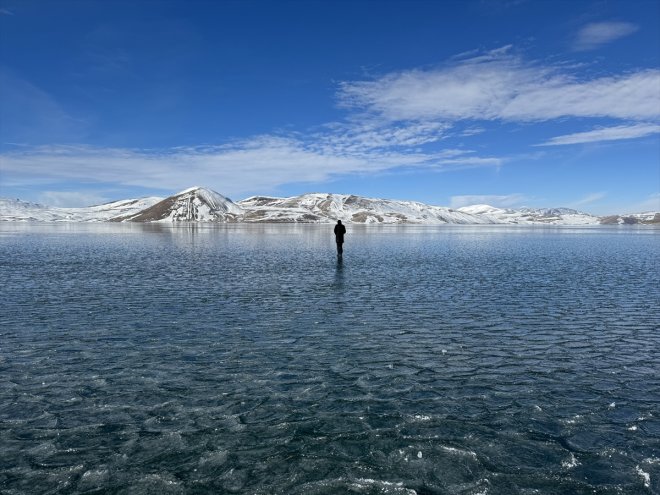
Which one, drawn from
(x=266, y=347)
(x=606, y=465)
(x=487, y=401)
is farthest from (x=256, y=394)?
(x=606, y=465)

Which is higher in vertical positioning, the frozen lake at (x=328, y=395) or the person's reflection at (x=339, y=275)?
the person's reflection at (x=339, y=275)

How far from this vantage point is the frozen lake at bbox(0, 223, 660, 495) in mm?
9836

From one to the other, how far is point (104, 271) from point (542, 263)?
47323 mm

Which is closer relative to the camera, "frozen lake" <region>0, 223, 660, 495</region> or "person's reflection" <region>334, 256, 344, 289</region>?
"frozen lake" <region>0, 223, 660, 495</region>

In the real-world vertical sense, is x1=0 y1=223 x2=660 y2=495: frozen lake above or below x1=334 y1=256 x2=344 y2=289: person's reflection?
below

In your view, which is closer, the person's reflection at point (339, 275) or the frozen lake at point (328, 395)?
the frozen lake at point (328, 395)

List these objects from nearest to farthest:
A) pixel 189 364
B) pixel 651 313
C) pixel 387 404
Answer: pixel 387 404 → pixel 189 364 → pixel 651 313

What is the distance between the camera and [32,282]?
36.2 meters

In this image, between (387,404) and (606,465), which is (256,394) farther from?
(606,465)

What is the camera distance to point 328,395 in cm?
1392

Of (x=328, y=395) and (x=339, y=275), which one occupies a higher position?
(x=339, y=275)

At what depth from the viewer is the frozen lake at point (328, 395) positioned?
9836mm

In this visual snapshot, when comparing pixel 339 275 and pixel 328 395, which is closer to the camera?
pixel 328 395

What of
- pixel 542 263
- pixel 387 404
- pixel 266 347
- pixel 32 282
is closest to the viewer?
pixel 387 404
